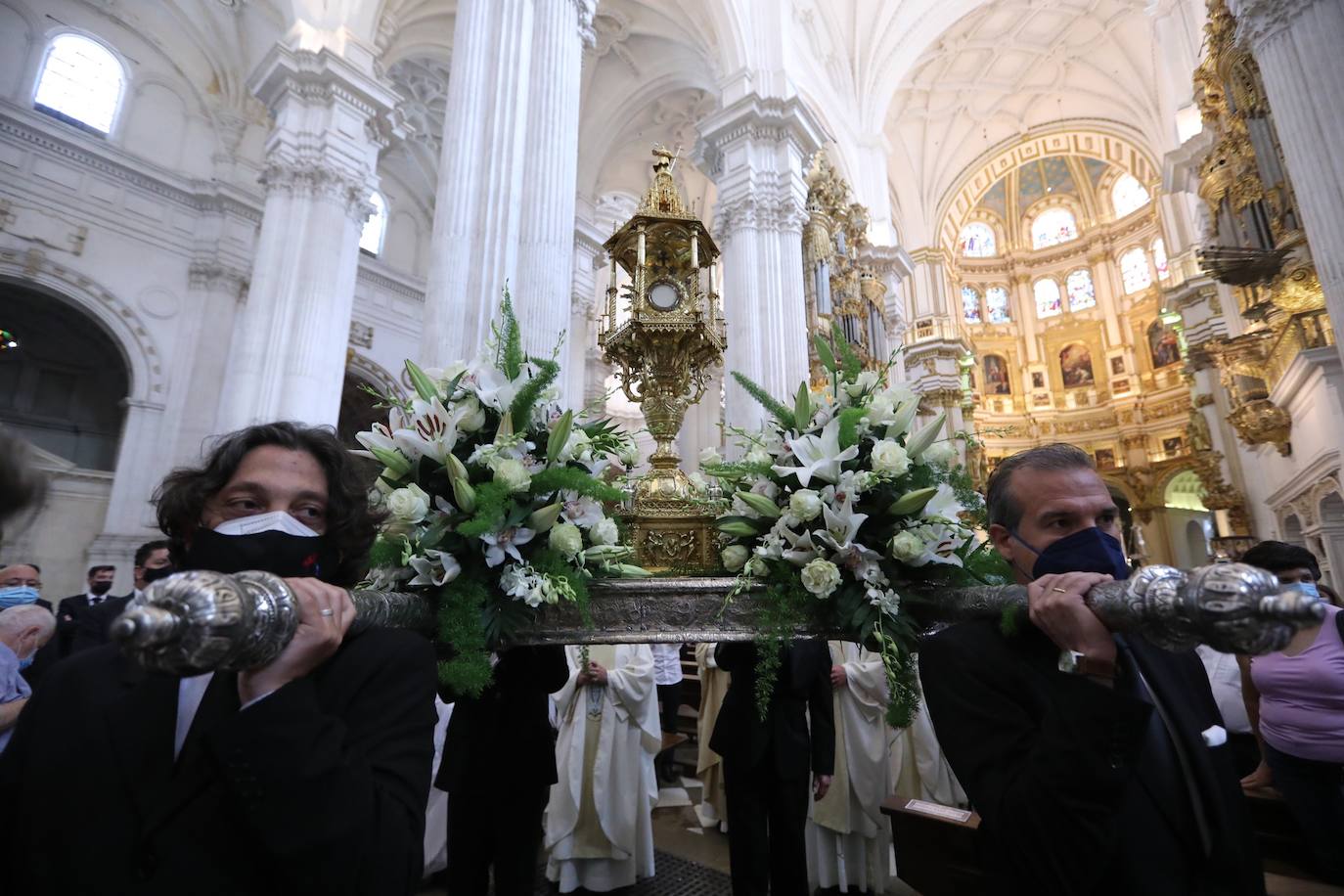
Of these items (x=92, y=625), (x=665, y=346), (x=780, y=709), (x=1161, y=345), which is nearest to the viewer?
(x=780, y=709)

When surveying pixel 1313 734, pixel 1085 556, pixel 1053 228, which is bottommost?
pixel 1313 734

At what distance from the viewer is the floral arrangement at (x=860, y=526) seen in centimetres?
190

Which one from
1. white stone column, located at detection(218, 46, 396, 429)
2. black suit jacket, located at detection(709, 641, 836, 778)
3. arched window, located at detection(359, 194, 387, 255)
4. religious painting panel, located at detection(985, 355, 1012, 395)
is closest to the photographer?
black suit jacket, located at detection(709, 641, 836, 778)

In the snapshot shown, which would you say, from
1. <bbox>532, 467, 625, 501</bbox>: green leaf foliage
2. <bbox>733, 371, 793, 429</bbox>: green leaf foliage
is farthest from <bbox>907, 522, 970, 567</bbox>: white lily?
<bbox>532, 467, 625, 501</bbox>: green leaf foliage

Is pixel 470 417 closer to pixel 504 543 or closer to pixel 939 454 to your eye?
pixel 504 543

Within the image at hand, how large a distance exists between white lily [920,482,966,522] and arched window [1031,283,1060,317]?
30727 mm

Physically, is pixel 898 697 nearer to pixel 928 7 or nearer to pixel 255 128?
pixel 255 128

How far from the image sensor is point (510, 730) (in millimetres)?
2844

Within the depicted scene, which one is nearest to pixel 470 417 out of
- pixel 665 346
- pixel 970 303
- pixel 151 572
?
pixel 665 346

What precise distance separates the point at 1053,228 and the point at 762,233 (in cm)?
2374

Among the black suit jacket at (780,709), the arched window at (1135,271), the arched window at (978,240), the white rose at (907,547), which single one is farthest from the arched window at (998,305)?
the white rose at (907,547)

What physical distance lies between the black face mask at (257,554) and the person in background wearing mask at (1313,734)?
3.62 meters

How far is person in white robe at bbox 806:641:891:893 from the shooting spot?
4078 mm

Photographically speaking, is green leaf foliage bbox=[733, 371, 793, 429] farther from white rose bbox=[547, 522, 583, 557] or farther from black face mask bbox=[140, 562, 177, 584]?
black face mask bbox=[140, 562, 177, 584]
